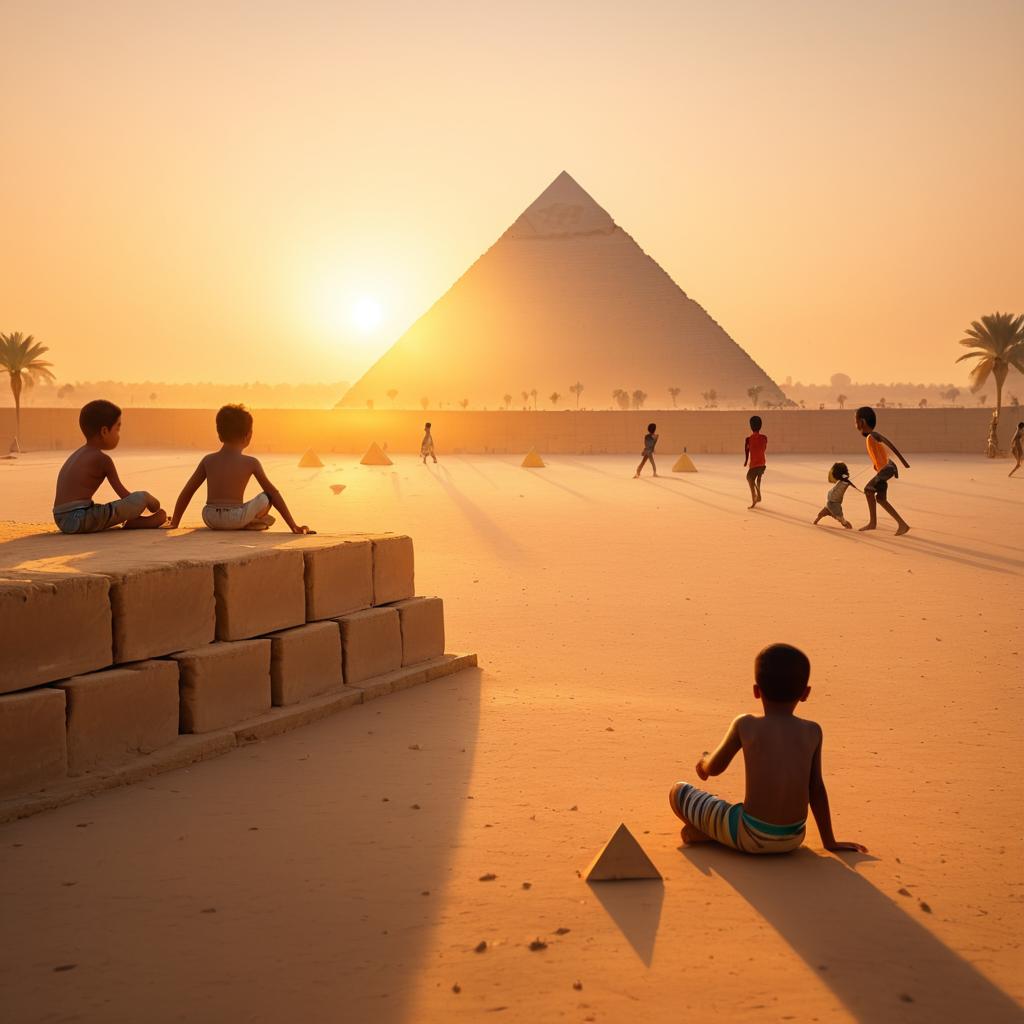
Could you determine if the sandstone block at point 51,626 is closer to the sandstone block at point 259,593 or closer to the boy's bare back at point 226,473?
the sandstone block at point 259,593

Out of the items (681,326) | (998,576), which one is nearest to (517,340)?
(681,326)

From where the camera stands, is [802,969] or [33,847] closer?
[802,969]

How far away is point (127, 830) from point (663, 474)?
919 inches

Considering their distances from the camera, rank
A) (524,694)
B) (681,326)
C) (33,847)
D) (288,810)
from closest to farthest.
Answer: (33,847)
(288,810)
(524,694)
(681,326)

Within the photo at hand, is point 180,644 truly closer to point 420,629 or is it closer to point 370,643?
point 370,643

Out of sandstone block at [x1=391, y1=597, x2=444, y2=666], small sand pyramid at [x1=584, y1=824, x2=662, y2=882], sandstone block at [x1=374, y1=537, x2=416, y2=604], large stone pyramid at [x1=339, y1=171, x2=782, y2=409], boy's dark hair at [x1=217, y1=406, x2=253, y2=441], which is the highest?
large stone pyramid at [x1=339, y1=171, x2=782, y2=409]

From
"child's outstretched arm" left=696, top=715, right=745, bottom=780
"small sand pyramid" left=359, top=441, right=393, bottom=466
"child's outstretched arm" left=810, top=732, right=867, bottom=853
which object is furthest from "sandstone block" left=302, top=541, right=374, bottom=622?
"small sand pyramid" left=359, top=441, right=393, bottom=466

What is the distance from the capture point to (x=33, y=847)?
12.7 feet

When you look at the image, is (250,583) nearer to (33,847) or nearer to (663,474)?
(33,847)

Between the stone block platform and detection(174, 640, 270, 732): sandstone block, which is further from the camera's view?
detection(174, 640, 270, 732): sandstone block

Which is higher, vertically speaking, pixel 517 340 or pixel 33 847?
pixel 517 340

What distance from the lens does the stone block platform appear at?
4.31 metres

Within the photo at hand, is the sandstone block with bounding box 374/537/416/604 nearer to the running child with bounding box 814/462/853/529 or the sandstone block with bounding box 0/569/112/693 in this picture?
the sandstone block with bounding box 0/569/112/693

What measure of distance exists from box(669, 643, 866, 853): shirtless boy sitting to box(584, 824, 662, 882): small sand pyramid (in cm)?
39
